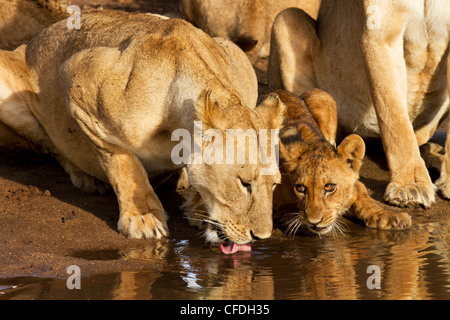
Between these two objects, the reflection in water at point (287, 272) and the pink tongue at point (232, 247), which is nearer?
the reflection in water at point (287, 272)

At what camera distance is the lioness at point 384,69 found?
262 inches

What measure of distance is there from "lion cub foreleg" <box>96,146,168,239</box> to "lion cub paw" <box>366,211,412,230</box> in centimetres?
147

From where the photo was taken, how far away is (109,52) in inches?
235

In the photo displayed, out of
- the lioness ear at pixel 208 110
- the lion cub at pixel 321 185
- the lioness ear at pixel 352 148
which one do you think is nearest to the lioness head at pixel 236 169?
the lioness ear at pixel 208 110

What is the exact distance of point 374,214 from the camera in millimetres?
6129

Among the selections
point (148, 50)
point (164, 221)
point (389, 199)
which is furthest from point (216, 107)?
point (389, 199)

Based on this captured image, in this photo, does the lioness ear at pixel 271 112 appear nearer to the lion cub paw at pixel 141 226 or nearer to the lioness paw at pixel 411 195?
the lion cub paw at pixel 141 226

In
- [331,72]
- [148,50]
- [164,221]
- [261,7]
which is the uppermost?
[261,7]

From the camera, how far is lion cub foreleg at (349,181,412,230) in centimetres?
603

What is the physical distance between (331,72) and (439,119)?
1055 mm

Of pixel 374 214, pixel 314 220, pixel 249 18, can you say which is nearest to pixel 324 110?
pixel 374 214

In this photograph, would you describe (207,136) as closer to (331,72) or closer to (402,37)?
(402,37)

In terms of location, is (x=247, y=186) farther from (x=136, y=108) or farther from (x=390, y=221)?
(x=390, y=221)

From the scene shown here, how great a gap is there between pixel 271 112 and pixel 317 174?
620 millimetres
